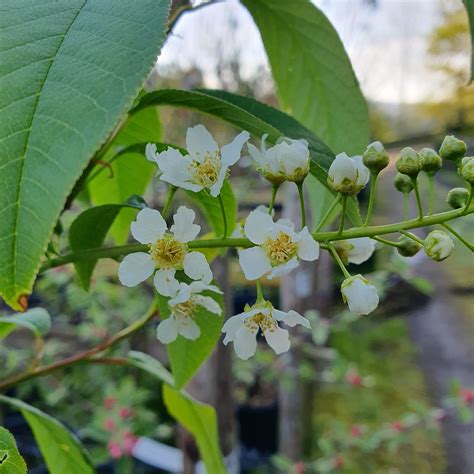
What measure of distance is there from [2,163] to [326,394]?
2.68 m

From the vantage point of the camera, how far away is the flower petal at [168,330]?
1.49ft

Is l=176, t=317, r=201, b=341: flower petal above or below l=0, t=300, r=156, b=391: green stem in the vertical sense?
above

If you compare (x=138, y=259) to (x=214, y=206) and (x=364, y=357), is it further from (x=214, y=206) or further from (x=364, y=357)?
(x=364, y=357)

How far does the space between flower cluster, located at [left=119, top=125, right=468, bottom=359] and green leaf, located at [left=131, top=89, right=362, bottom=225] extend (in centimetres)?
1

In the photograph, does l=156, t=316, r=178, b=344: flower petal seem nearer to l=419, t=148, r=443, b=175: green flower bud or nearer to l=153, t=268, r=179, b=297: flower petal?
l=153, t=268, r=179, b=297: flower petal

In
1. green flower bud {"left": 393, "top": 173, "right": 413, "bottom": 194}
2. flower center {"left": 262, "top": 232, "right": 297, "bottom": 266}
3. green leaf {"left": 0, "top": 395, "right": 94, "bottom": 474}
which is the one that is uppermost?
flower center {"left": 262, "top": 232, "right": 297, "bottom": 266}

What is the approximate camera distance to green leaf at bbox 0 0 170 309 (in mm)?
264

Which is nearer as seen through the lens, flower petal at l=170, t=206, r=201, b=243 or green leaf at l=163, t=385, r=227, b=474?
flower petal at l=170, t=206, r=201, b=243

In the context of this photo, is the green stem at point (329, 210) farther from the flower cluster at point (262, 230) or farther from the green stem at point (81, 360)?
the green stem at point (81, 360)

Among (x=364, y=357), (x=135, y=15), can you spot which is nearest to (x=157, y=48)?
(x=135, y=15)

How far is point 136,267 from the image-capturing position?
386mm

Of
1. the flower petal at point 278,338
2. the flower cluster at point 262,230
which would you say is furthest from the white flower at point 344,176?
the flower petal at point 278,338

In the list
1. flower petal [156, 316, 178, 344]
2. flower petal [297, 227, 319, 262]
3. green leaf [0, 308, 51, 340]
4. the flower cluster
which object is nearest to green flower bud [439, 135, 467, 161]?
the flower cluster

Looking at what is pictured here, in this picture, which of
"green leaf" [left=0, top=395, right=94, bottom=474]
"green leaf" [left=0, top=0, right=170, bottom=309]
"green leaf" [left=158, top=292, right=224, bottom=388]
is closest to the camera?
"green leaf" [left=0, top=0, right=170, bottom=309]
